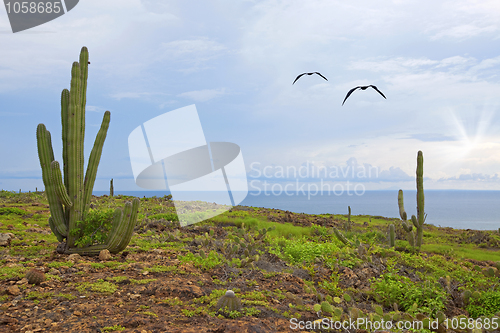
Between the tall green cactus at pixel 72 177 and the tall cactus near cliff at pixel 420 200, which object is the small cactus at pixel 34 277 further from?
the tall cactus near cliff at pixel 420 200

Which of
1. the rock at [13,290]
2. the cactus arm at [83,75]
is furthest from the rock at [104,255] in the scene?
the cactus arm at [83,75]

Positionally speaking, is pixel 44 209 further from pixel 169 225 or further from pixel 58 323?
pixel 58 323

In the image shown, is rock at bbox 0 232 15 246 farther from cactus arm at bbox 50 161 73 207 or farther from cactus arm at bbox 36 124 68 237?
cactus arm at bbox 50 161 73 207

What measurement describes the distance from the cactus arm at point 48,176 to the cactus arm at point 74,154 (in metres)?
0.25

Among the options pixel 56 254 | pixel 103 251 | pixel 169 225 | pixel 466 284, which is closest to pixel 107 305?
pixel 103 251

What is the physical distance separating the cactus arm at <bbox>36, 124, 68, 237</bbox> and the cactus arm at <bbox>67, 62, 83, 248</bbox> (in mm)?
248

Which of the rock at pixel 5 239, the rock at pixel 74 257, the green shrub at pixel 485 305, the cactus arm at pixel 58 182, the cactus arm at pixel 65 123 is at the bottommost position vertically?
the green shrub at pixel 485 305

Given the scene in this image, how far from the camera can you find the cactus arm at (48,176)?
756 centimetres

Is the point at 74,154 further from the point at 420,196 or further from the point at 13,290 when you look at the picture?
the point at 420,196

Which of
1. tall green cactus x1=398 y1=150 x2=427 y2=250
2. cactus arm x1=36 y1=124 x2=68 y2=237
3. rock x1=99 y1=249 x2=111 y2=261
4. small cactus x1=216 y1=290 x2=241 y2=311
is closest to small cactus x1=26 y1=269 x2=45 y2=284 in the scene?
rock x1=99 y1=249 x2=111 y2=261

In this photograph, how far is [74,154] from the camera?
300 inches

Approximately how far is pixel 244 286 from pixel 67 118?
581cm

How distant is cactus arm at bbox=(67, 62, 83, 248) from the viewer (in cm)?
757

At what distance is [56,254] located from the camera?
750 centimetres
